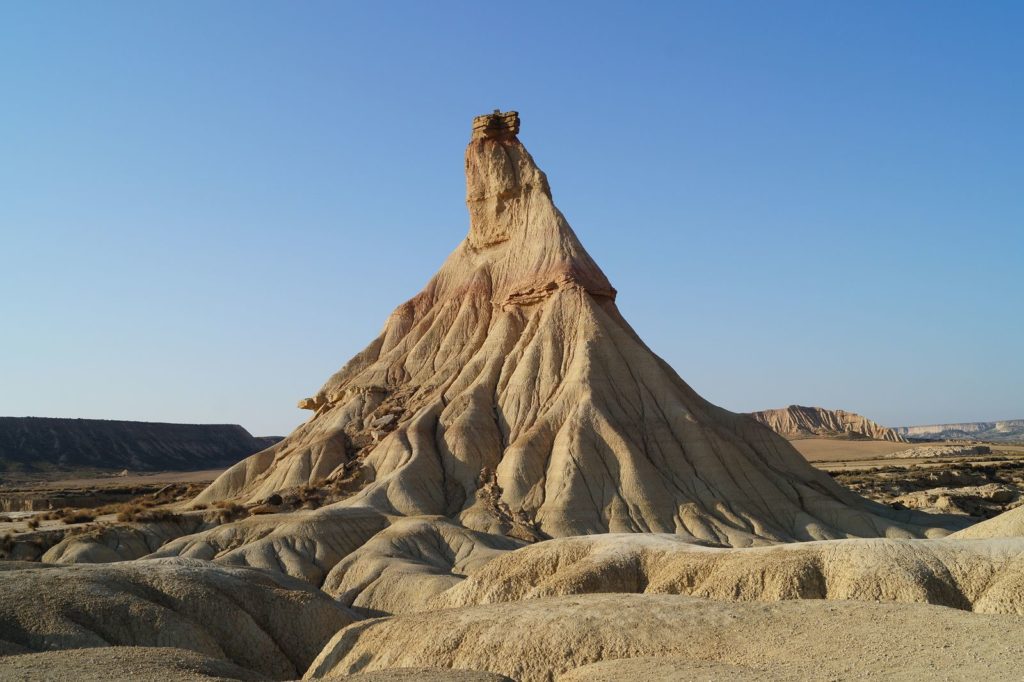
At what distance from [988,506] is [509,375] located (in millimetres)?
36169

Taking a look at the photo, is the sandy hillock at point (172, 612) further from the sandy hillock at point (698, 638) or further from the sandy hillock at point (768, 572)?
the sandy hillock at point (768, 572)

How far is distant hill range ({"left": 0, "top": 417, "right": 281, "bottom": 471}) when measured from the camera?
497 ft

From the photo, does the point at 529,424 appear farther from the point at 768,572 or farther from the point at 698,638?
the point at 698,638

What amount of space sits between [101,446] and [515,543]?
435 ft

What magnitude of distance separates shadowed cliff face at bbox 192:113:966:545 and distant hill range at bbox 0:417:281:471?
9169 centimetres

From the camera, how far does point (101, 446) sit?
163500mm

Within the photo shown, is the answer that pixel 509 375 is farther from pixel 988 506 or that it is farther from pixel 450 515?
pixel 988 506

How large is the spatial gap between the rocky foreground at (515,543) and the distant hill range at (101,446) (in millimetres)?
91678

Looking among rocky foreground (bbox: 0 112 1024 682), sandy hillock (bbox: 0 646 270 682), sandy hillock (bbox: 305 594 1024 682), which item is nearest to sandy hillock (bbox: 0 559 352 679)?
rocky foreground (bbox: 0 112 1024 682)

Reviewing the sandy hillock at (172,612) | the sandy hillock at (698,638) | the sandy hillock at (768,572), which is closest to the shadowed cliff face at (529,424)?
the sandy hillock at (172,612)

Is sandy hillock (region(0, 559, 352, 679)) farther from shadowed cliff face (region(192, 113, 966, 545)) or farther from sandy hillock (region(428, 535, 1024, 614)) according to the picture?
shadowed cliff face (region(192, 113, 966, 545))

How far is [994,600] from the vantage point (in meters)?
25.6

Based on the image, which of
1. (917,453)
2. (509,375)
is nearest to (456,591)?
(509,375)

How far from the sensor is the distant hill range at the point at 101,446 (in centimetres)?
15138
